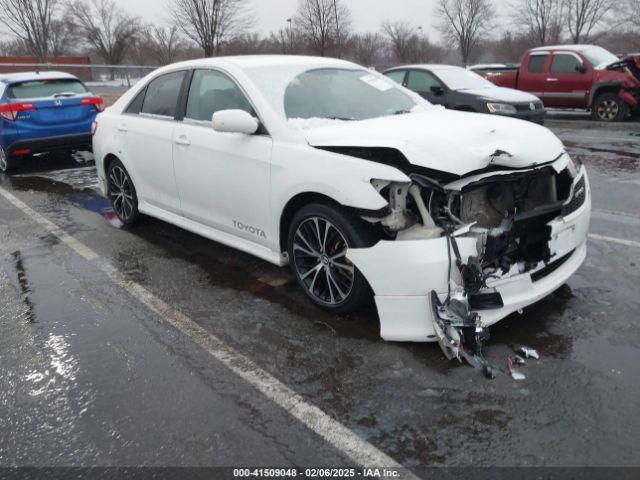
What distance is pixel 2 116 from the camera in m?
8.91

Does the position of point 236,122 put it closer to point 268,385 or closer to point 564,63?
point 268,385

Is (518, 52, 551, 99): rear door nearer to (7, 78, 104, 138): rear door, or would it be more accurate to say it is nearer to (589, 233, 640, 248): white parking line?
(589, 233, 640, 248): white parking line

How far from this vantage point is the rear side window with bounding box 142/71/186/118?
4.89 m

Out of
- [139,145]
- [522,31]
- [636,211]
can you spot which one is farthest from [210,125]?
[522,31]

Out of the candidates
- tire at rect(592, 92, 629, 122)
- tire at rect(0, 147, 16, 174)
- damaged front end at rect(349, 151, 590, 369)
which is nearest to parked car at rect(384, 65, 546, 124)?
tire at rect(592, 92, 629, 122)

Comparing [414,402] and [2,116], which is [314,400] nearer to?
[414,402]

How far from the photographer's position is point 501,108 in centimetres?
1031

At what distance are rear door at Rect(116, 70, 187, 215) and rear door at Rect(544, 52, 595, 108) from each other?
11.8 meters

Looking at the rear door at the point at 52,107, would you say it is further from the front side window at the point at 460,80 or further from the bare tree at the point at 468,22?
the bare tree at the point at 468,22

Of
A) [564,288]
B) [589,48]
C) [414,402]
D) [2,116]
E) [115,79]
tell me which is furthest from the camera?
[115,79]

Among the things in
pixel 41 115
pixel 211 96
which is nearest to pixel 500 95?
pixel 211 96

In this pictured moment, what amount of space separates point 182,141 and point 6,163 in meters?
6.28

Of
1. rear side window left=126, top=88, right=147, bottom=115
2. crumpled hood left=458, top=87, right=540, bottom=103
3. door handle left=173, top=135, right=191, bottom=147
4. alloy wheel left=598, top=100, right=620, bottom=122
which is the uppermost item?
rear side window left=126, top=88, right=147, bottom=115

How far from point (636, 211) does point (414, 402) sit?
440 cm
